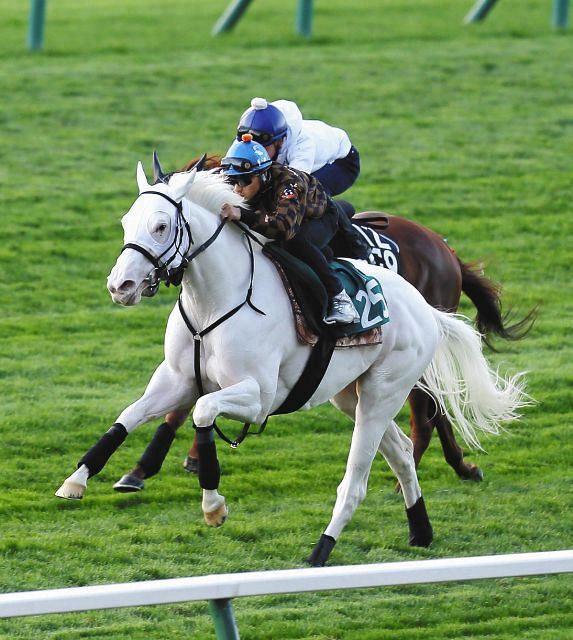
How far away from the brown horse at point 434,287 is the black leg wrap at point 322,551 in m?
1.19

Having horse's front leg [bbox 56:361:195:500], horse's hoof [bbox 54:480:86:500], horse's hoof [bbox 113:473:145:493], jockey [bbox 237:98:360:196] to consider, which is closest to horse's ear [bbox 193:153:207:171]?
jockey [bbox 237:98:360:196]

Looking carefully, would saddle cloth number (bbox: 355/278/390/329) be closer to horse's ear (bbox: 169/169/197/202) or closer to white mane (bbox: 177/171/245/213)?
white mane (bbox: 177/171/245/213)

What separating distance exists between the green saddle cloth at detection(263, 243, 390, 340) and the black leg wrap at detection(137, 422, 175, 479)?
2.58ft

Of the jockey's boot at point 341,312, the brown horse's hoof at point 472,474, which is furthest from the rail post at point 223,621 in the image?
the brown horse's hoof at point 472,474

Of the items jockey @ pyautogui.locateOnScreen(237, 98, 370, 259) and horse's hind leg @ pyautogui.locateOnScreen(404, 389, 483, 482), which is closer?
jockey @ pyautogui.locateOnScreen(237, 98, 370, 259)

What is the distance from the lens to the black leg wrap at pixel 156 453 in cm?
589

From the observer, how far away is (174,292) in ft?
35.8

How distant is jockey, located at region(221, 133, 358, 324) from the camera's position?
18.7 feet

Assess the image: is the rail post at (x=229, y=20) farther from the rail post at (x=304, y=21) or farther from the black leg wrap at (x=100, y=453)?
the black leg wrap at (x=100, y=453)

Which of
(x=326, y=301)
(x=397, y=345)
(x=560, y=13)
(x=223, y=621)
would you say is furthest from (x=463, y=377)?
(x=560, y=13)

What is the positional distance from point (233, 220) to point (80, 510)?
6.65 ft

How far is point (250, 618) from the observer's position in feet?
17.9

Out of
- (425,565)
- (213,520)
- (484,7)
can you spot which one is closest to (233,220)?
(213,520)

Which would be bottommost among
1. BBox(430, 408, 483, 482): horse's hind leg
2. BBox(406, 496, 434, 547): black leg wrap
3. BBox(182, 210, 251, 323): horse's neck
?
BBox(430, 408, 483, 482): horse's hind leg
